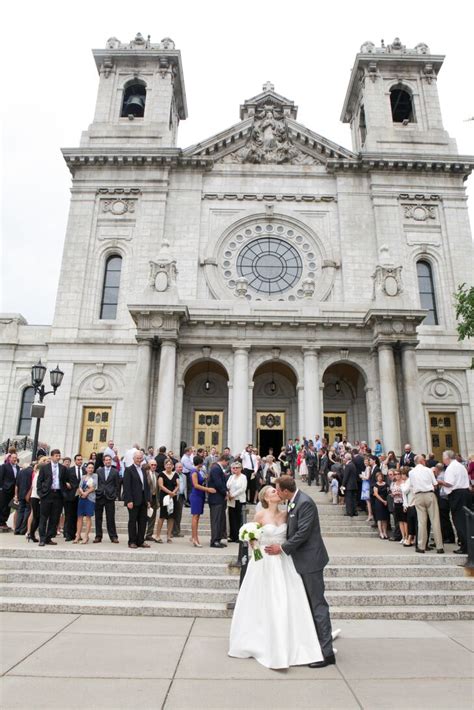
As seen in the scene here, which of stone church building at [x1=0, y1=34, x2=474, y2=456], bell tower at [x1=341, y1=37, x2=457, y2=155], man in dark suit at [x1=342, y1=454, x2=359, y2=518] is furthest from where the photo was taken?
bell tower at [x1=341, y1=37, x2=457, y2=155]

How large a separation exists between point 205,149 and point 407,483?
25179mm

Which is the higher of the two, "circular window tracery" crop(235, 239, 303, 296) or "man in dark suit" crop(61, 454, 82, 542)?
"circular window tracery" crop(235, 239, 303, 296)

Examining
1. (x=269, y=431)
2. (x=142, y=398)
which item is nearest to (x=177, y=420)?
(x=142, y=398)

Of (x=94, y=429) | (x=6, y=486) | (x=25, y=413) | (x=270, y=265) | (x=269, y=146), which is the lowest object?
(x=6, y=486)

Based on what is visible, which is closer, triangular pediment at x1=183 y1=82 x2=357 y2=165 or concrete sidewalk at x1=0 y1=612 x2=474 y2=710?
concrete sidewalk at x1=0 y1=612 x2=474 y2=710

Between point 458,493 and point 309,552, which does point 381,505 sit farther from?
point 309,552

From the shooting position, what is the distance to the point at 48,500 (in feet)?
34.8

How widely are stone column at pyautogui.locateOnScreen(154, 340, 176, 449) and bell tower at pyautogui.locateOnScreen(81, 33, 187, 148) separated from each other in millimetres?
16256

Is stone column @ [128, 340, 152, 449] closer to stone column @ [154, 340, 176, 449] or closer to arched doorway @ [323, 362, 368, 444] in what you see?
stone column @ [154, 340, 176, 449]

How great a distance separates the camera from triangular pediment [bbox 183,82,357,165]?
99.8ft

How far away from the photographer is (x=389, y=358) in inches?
838

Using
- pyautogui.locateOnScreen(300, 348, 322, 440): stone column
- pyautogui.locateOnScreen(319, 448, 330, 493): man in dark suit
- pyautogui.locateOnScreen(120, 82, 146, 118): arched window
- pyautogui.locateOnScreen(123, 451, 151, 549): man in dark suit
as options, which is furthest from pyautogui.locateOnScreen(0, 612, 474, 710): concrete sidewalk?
pyautogui.locateOnScreen(120, 82, 146, 118): arched window

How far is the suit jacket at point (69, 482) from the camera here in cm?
1120

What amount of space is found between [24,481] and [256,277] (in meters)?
19.2
